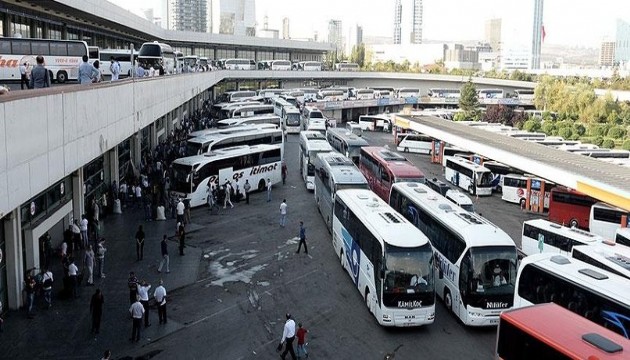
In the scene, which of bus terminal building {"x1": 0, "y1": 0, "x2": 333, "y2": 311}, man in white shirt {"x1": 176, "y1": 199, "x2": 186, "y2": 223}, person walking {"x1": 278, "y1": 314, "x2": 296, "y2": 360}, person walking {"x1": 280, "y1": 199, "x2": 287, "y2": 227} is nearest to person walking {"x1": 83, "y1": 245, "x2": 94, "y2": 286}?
bus terminal building {"x1": 0, "y1": 0, "x2": 333, "y2": 311}

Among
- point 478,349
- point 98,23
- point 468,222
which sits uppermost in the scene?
point 98,23

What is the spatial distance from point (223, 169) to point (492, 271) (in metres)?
14.6

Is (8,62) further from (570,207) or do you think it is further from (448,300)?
(570,207)

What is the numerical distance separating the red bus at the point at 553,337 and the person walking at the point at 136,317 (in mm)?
7213

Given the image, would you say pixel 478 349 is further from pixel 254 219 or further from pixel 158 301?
pixel 254 219

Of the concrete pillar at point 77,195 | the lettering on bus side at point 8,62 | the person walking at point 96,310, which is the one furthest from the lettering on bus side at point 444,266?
the lettering on bus side at point 8,62

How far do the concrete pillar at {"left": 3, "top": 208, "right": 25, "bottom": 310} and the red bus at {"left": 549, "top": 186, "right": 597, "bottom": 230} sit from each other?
1905cm

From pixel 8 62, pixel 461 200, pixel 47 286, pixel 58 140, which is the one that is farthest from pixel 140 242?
pixel 461 200

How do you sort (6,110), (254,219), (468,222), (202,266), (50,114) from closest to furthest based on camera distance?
1. (6,110)
2. (50,114)
3. (468,222)
4. (202,266)
5. (254,219)

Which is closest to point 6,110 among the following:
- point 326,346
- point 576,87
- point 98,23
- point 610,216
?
point 326,346

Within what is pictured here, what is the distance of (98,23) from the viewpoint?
41.4 meters

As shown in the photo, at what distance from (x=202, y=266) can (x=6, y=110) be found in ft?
28.9

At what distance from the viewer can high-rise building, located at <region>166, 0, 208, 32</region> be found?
488 feet

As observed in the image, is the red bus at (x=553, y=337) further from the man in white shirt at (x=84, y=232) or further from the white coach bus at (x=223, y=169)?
the white coach bus at (x=223, y=169)
